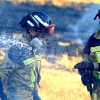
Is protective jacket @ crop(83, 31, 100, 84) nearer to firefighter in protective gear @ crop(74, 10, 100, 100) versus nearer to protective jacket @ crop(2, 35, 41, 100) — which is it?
firefighter in protective gear @ crop(74, 10, 100, 100)

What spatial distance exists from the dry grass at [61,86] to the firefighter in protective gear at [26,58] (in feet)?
6.17

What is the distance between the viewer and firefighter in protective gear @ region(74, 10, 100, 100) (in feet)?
18.4

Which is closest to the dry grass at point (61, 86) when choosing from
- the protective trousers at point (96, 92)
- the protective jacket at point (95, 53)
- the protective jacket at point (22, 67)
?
the protective jacket at point (22, 67)

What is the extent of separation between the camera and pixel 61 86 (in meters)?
8.19

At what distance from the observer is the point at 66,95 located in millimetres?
7844

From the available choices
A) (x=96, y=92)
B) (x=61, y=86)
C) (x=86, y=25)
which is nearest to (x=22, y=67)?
(x=96, y=92)

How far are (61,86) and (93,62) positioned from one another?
265cm

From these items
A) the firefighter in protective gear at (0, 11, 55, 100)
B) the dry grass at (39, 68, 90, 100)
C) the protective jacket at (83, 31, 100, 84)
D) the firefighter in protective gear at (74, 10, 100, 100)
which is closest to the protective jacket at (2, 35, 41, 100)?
the firefighter in protective gear at (0, 11, 55, 100)

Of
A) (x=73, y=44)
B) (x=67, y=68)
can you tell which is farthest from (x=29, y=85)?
(x=73, y=44)

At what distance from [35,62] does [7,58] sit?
46 cm

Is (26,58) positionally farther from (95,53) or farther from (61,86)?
(61,86)

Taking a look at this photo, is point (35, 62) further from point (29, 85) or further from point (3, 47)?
point (3, 47)

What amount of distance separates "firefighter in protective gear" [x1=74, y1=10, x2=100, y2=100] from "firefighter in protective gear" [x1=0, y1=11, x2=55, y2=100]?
2.23ft

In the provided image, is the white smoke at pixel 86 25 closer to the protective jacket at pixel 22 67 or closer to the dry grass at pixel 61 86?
the dry grass at pixel 61 86
